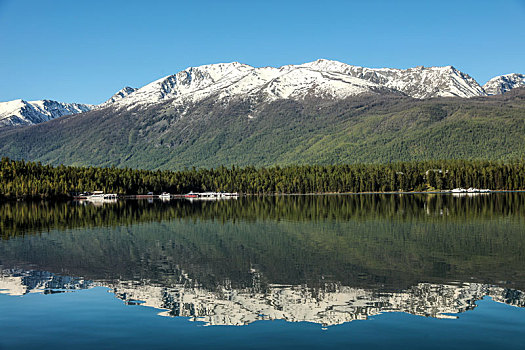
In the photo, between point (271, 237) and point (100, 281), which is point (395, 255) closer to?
point (271, 237)

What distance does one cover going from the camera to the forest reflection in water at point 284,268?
1478 inches

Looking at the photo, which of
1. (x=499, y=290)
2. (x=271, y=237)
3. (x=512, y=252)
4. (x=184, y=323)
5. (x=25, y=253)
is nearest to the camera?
(x=184, y=323)

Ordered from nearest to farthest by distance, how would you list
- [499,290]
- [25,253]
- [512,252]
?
[499,290], [512,252], [25,253]

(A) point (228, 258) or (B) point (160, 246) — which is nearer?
(A) point (228, 258)

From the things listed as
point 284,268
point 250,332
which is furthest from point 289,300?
point 284,268

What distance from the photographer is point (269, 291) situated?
41.6m

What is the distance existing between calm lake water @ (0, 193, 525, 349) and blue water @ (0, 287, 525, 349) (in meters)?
0.10

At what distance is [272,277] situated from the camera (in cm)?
4684

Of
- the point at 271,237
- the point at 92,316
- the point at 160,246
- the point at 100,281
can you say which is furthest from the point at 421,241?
the point at 92,316

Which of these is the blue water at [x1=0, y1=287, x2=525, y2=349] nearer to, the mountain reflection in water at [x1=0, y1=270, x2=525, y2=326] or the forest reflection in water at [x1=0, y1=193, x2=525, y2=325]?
the mountain reflection in water at [x1=0, y1=270, x2=525, y2=326]

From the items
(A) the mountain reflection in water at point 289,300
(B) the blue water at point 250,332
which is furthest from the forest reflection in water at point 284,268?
(B) the blue water at point 250,332

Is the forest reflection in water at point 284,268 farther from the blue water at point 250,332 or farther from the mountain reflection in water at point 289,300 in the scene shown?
the blue water at point 250,332

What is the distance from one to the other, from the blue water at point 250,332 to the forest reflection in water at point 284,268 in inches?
66.8

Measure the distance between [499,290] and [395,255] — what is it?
17205 millimetres
